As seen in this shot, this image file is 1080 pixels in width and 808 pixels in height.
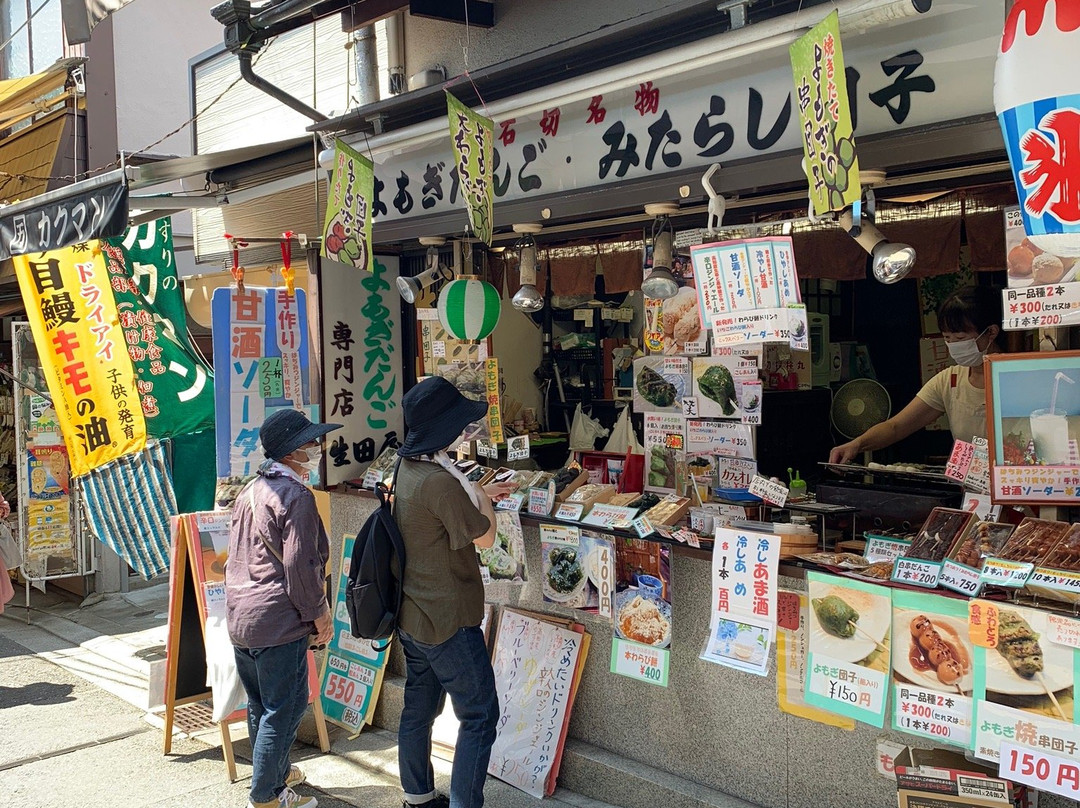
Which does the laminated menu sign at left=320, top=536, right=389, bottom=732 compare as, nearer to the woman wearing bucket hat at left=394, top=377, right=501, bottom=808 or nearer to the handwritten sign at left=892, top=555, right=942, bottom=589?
the woman wearing bucket hat at left=394, top=377, right=501, bottom=808

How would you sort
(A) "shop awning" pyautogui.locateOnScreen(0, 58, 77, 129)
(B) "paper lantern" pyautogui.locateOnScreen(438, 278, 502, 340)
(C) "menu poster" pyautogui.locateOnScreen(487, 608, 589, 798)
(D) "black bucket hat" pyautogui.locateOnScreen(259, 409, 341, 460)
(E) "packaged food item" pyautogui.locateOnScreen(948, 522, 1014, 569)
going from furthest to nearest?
1. (A) "shop awning" pyautogui.locateOnScreen(0, 58, 77, 129)
2. (B) "paper lantern" pyautogui.locateOnScreen(438, 278, 502, 340)
3. (C) "menu poster" pyautogui.locateOnScreen(487, 608, 589, 798)
4. (D) "black bucket hat" pyautogui.locateOnScreen(259, 409, 341, 460)
5. (E) "packaged food item" pyautogui.locateOnScreen(948, 522, 1014, 569)

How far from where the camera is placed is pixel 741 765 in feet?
17.7

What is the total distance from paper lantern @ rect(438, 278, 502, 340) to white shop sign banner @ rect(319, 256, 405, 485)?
3.85 feet

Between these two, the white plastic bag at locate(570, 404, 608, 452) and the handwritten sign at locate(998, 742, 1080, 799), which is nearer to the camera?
the handwritten sign at locate(998, 742, 1080, 799)

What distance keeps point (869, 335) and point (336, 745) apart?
26.2 ft

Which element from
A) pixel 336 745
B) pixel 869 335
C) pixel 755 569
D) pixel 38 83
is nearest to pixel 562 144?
pixel 755 569

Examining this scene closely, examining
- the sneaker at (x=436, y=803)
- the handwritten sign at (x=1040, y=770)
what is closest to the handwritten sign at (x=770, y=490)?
the handwritten sign at (x=1040, y=770)

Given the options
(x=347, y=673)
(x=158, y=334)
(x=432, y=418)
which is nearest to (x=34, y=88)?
(x=158, y=334)

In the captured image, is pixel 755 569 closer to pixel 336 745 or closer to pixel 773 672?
pixel 773 672

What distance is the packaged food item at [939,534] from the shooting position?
4676mm

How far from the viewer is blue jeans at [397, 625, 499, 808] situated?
5.15 m

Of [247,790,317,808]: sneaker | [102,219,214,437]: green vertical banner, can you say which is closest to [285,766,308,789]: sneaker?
[247,790,317,808]: sneaker

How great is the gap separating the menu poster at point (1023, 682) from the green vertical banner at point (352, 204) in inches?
171

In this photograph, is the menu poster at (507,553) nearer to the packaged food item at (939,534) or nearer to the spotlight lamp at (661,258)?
the spotlight lamp at (661,258)
